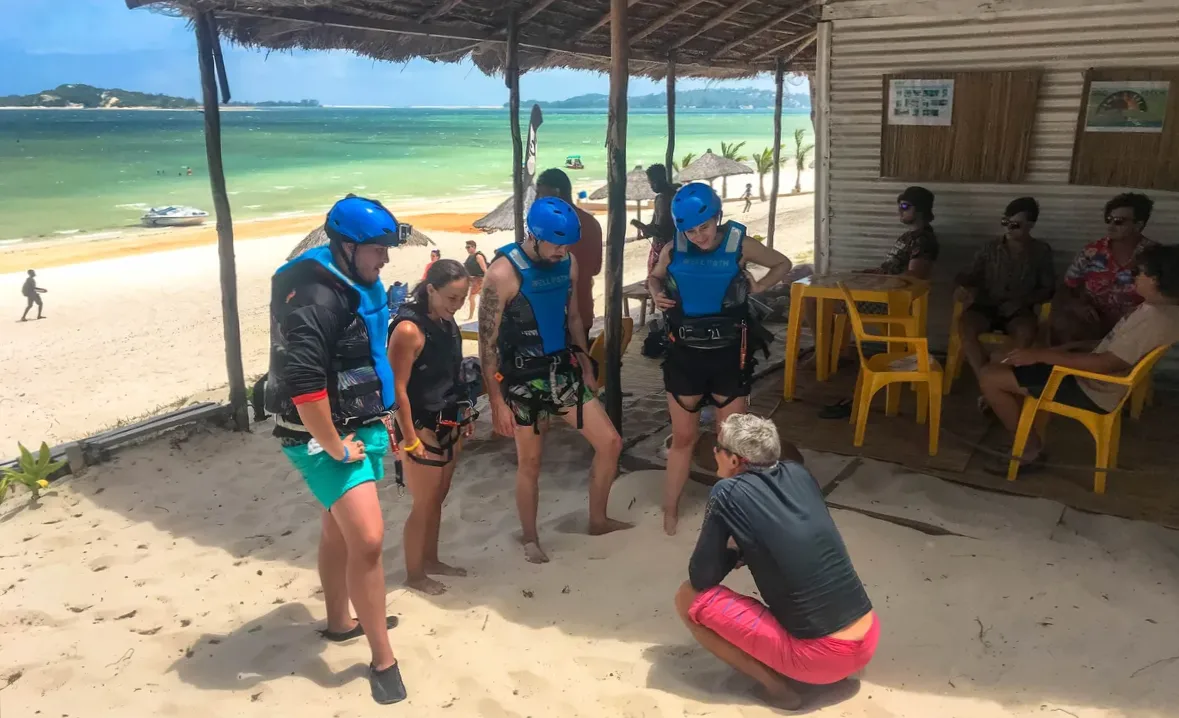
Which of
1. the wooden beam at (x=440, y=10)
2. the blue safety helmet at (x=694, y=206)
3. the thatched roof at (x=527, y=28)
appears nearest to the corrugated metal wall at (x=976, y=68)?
the thatched roof at (x=527, y=28)

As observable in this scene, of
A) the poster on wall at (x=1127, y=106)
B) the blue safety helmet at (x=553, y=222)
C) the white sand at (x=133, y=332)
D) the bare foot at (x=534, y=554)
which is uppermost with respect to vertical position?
the poster on wall at (x=1127, y=106)

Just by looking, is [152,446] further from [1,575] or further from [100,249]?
[100,249]

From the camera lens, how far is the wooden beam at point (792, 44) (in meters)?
9.39

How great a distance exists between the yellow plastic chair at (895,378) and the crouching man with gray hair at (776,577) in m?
1.95

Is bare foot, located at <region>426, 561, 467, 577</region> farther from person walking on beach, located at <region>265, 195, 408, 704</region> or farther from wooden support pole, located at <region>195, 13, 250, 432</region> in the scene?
wooden support pole, located at <region>195, 13, 250, 432</region>

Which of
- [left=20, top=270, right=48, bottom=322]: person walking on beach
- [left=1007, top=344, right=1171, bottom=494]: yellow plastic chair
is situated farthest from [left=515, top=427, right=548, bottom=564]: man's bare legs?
[left=20, top=270, right=48, bottom=322]: person walking on beach

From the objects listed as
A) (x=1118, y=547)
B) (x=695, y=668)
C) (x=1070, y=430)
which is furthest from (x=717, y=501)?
(x=1070, y=430)

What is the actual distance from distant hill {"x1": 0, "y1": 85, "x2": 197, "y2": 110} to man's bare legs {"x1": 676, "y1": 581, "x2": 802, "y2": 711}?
148 metres

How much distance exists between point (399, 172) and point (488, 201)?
16.0 metres

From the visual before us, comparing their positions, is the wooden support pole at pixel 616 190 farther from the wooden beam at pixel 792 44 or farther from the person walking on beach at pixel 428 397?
the wooden beam at pixel 792 44

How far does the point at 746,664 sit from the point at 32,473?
14.6ft

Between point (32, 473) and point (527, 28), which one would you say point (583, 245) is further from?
point (32, 473)

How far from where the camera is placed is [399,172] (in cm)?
4775

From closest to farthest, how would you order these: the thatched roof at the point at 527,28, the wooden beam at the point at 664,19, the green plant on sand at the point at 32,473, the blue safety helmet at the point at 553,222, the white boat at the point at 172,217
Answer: the blue safety helmet at the point at 553,222 → the green plant on sand at the point at 32,473 → the thatched roof at the point at 527,28 → the wooden beam at the point at 664,19 → the white boat at the point at 172,217
